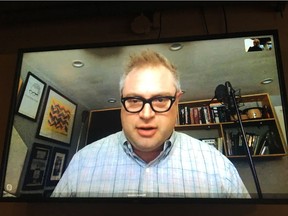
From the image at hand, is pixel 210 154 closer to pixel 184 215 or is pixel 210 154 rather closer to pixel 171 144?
pixel 171 144

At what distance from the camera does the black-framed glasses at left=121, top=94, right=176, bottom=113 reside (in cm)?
145

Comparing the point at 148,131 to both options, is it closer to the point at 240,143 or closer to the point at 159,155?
the point at 159,155

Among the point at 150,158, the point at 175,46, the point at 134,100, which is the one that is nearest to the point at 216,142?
the point at 150,158

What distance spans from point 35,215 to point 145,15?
1.44 m

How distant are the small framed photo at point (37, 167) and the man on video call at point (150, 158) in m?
0.11

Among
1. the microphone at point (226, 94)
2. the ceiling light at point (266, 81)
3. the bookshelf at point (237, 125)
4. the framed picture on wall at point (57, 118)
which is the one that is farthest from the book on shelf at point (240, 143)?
the framed picture on wall at point (57, 118)

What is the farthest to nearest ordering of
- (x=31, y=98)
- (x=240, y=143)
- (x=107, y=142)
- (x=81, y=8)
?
1. (x=81, y=8)
2. (x=31, y=98)
3. (x=107, y=142)
4. (x=240, y=143)

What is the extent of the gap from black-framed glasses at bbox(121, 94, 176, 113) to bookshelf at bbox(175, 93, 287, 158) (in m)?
0.07

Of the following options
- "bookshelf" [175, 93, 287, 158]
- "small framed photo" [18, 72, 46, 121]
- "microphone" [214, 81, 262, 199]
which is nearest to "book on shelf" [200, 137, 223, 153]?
"bookshelf" [175, 93, 287, 158]

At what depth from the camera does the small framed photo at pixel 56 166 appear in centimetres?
149

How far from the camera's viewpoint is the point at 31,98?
1622 mm

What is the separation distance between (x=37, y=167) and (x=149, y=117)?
70cm

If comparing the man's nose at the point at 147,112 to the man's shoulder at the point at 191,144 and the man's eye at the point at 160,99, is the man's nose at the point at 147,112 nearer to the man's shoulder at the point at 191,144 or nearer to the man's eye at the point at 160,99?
the man's eye at the point at 160,99

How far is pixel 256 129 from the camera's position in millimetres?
1416
